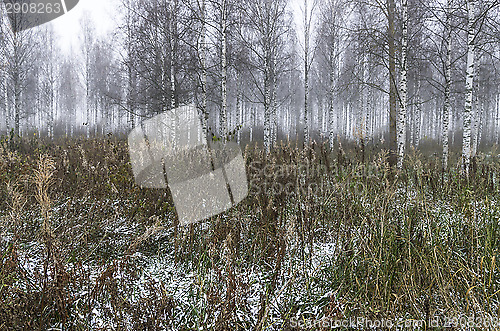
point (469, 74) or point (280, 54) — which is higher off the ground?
point (280, 54)

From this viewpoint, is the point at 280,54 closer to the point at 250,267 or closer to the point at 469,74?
the point at 469,74

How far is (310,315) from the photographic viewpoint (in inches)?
70.1

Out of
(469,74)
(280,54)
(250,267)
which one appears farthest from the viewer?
(280,54)

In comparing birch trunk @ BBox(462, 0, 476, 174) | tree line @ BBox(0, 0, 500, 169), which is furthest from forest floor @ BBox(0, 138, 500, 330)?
birch trunk @ BBox(462, 0, 476, 174)

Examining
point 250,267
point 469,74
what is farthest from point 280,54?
point 250,267

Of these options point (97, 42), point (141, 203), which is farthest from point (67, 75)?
point (141, 203)

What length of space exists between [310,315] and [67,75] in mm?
33086

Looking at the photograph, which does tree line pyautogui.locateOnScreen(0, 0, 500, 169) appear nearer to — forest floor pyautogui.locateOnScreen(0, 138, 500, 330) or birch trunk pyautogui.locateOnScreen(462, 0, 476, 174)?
birch trunk pyautogui.locateOnScreen(462, 0, 476, 174)

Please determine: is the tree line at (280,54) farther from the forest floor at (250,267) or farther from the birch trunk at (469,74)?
the forest floor at (250,267)

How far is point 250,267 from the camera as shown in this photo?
7.63 ft

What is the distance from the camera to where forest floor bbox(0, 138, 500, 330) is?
1.57 meters

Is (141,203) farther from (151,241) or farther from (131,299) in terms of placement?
(131,299)

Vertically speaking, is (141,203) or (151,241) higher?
(141,203)

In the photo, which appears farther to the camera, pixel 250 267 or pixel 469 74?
pixel 469 74
